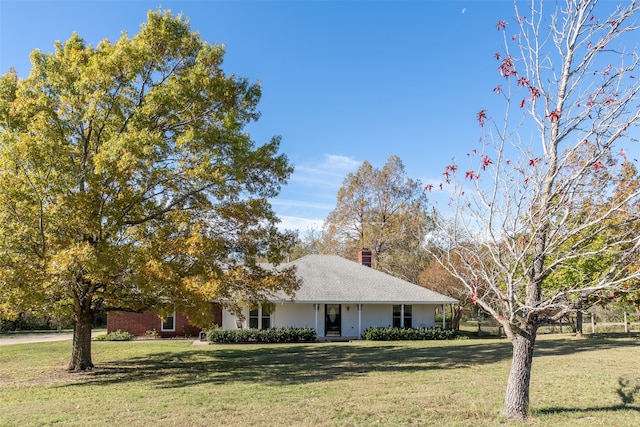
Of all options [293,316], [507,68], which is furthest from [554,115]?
[293,316]

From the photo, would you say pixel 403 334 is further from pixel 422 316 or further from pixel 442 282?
pixel 442 282

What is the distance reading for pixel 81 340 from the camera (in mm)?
14773

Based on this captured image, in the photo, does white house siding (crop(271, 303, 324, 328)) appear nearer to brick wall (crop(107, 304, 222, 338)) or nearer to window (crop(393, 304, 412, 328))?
brick wall (crop(107, 304, 222, 338))

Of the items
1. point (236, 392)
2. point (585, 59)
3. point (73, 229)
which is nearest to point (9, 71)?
point (73, 229)

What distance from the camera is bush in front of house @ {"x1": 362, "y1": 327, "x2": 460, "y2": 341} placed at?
2597cm

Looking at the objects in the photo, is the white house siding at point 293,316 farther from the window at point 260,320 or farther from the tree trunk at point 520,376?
the tree trunk at point 520,376

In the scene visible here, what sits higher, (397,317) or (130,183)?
(130,183)

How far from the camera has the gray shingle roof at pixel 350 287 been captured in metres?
26.1

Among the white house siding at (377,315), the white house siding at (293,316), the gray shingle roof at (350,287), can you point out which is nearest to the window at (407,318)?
the white house siding at (377,315)

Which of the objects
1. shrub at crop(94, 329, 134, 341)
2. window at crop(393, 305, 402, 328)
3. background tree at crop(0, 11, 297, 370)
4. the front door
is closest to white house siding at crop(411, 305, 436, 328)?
window at crop(393, 305, 402, 328)

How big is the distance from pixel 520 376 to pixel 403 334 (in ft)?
62.2

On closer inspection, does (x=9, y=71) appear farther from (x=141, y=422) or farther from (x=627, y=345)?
(x=627, y=345)

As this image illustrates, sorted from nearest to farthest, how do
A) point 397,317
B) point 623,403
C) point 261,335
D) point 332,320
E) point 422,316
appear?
1. point 623,403
2. point 261,335
3. point 332,320
4. point 397,317
5. point 422,316

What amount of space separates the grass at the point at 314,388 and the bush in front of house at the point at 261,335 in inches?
175
